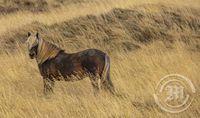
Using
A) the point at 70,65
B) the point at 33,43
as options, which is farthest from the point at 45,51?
the point at 70,65

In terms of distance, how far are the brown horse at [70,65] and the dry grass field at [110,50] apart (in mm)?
264

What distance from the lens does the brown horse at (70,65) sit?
837 centimetres

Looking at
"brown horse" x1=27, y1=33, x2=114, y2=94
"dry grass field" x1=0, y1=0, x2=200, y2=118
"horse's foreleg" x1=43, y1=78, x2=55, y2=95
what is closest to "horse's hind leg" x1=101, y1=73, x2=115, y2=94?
"brown horse" x1=27, y1=33, x2=114, y2=94

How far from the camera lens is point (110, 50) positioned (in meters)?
12.7

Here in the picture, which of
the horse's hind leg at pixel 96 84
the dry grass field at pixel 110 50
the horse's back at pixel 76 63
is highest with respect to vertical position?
the horse's back at pixel 76 63

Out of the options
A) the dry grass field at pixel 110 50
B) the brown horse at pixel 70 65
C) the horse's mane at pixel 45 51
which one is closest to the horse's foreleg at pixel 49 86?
the brown horse at pixel 70 65

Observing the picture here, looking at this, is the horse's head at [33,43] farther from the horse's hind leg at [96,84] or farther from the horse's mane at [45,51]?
the horse's hind leg at [96,84]

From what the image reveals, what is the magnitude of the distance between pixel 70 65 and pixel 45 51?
1.97 ft

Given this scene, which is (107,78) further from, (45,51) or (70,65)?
(45,51)

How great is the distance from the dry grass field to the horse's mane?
0.63 metres

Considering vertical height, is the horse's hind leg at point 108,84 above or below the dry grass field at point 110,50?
above

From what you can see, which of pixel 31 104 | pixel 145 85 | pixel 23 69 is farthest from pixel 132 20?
pixel 31 104

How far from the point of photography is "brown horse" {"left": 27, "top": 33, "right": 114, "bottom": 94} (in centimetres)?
837

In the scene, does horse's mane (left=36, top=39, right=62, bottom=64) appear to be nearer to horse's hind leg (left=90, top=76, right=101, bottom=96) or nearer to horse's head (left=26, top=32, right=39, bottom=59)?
horse's head (left=26, top=32, right=39, bottom=59)
